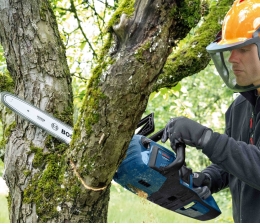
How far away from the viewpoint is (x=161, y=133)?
2.16 m

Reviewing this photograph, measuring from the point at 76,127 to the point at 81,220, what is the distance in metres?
0.43

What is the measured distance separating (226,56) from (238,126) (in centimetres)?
46

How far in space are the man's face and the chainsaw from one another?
1.52 ft

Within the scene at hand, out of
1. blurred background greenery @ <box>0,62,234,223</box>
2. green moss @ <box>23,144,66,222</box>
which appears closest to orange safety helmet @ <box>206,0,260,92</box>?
green moss @ <box>23,144,66,222</box>

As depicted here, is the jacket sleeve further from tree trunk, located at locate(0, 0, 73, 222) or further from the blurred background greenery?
the blurred background greenery

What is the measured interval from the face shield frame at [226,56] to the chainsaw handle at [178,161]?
439mm

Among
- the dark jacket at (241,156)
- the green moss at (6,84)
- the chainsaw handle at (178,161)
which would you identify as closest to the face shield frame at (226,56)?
the dark jacket at (241,156)

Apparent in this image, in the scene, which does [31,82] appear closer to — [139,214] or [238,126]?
[238,126]

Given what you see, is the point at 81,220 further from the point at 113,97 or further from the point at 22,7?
the point at 22,7

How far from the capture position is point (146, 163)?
1.94 m

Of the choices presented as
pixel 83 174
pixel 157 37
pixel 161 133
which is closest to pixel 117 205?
pixel 161 133

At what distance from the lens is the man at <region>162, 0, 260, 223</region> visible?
5.95ft

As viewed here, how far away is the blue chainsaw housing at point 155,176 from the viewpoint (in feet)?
6.38

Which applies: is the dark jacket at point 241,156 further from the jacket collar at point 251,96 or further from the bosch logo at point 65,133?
the bosch logo at point 65,133
